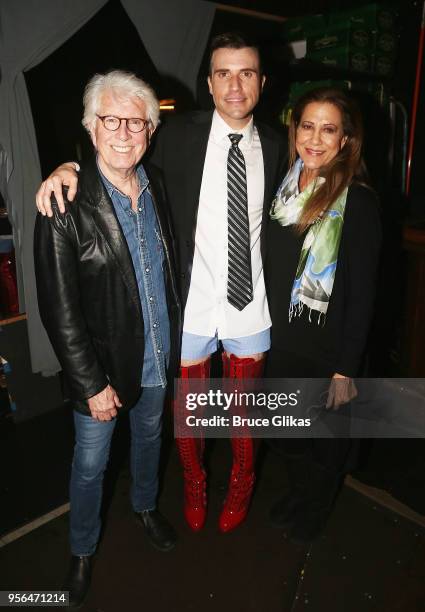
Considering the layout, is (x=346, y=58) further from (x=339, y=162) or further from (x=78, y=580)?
(x=78, y=580)

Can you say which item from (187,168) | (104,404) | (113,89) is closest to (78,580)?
(104,404)

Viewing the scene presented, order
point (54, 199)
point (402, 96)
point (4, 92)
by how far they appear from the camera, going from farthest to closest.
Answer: point (402, 96), point (4, 92), point (54, 199)

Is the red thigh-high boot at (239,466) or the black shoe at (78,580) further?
the red thigh-high boot at (239,466)

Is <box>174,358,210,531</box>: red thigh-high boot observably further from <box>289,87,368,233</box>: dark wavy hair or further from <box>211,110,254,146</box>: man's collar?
<box>211,110,254,146</box>: man's collar

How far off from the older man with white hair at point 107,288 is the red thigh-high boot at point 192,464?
0.16 metres

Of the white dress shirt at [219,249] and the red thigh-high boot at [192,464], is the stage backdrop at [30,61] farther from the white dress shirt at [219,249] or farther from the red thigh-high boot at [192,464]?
the white dress shirt at [219,249]

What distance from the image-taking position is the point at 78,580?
1.68m

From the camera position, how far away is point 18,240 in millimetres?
2820

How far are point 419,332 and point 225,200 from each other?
1976 mm

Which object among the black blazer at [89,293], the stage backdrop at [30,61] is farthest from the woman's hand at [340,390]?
the stage backdrop at [30,61]

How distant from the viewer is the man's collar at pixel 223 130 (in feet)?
5.49

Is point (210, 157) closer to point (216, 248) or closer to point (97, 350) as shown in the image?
point (216, 248)

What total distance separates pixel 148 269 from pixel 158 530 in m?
1.19

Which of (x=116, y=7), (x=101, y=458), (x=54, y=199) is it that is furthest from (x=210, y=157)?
(x=116, y=7)
